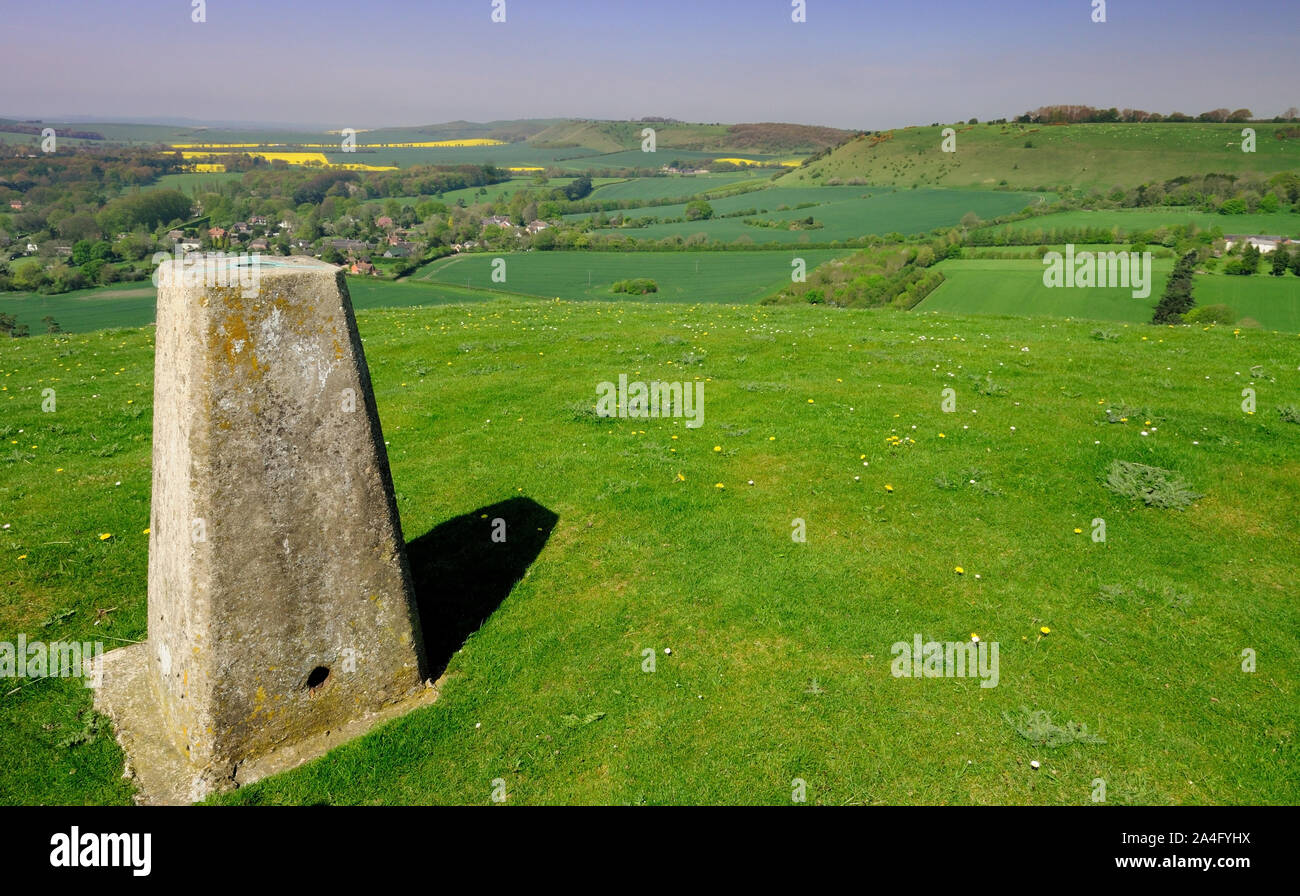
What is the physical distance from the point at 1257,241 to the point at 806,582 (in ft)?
249

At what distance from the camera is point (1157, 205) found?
9038cm

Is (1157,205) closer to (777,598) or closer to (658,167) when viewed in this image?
(777,598)

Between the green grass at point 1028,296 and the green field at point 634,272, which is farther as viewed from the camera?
the green field at point 634,272

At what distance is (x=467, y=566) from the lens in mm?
10016

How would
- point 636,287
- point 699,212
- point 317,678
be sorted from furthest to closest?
1. point 699,212
2. point 636,287
3. point 317,678

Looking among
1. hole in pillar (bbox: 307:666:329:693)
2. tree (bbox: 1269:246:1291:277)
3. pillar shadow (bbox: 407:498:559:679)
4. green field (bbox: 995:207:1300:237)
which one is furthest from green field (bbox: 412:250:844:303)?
hole in pillar (bbox: 307:666:329:693)

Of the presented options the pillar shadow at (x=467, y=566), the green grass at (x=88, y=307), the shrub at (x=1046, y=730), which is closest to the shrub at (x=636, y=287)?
the green grass at (x=88, y=307)

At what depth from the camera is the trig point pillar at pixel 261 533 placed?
19.2 ft

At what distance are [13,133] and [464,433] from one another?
202 meters

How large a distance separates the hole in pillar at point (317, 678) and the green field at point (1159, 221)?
287ft

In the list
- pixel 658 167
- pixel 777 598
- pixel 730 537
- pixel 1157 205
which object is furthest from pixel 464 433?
pixel 658 167
